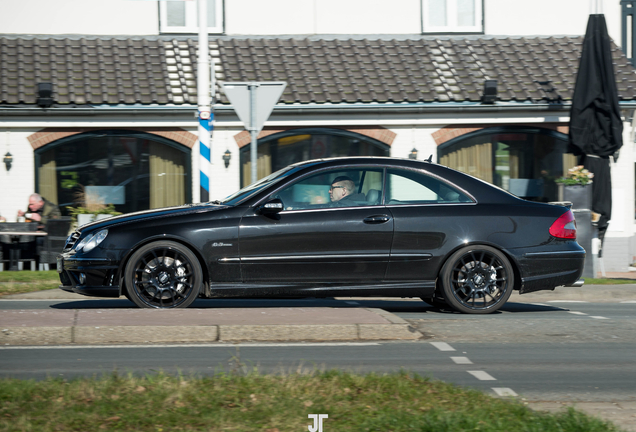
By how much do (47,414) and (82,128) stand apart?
11.7 metres

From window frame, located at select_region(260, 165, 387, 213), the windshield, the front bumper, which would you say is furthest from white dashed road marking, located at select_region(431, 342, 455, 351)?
the front bumper

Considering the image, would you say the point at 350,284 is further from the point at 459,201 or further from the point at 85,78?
the point at 85,78

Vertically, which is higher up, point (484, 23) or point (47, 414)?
point (484, 23)

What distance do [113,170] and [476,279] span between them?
9205mm

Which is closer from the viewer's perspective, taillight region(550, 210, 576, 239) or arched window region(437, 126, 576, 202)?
taillight region(550, 210, 576, 239)

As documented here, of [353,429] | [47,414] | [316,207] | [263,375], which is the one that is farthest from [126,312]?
[353,429]

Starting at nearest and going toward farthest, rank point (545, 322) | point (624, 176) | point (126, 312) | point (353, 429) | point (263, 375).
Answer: point (353, 429), point (263, 375), point (126, 312), point (545, 322), point (624, 176)

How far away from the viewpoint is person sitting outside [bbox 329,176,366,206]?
8047mm

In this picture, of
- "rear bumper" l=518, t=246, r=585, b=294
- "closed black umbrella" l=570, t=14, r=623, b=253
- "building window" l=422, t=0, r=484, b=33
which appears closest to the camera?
"rear bumper" l=518, t=246, r=585, b=294

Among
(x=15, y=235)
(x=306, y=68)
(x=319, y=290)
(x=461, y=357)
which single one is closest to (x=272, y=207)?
(x=319, y=290)

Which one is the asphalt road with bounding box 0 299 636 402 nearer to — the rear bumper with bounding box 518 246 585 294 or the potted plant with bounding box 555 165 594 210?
the rear bumper with bounding box 518 246 585 294

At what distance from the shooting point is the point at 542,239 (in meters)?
8.17

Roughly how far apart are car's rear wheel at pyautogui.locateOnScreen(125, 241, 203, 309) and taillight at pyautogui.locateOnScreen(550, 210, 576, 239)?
11.7ft

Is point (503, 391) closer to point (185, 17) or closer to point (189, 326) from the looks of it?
point (189, 326)
